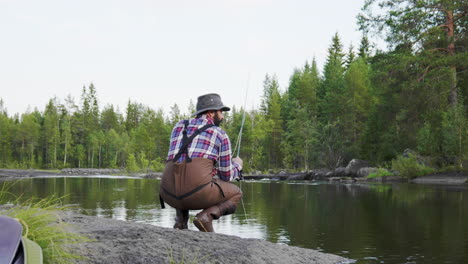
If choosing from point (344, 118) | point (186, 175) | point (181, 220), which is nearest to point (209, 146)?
point (186, 175)

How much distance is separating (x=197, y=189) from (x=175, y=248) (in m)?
0.73

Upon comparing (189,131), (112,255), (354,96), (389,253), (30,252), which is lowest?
(389,253)

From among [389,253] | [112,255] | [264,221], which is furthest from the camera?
[264,221]

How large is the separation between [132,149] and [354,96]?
45563 millimetres

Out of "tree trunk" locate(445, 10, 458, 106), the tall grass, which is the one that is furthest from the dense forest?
the tall grass

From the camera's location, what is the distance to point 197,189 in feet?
15.3

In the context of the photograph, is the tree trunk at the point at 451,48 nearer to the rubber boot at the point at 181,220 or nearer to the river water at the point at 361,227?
the river water at the point at 361,227

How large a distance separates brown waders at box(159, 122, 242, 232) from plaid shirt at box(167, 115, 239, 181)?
5 centimetres

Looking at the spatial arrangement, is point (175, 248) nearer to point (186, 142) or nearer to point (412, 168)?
point (186, 142)

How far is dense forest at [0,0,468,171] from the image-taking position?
29.2 m

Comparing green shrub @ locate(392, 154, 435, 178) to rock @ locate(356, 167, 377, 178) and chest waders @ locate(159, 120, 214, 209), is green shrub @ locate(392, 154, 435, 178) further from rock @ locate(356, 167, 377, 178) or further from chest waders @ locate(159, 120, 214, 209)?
chest waders @ locate(159, 120, 214, 209)

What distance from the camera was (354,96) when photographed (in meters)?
53.6

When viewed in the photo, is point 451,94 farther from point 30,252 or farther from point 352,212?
point 30,252

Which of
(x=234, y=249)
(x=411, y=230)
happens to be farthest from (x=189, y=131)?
(x=411, y=230)
